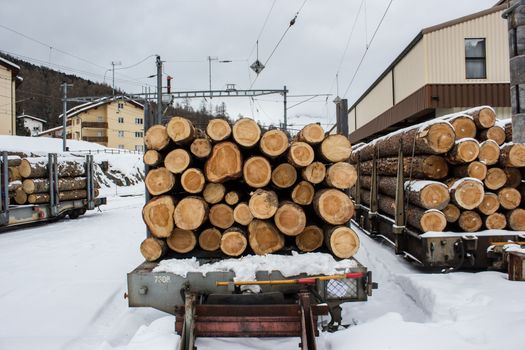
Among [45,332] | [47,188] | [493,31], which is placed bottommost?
[45,332]

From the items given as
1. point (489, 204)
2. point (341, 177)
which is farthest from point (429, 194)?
point (341, 177)

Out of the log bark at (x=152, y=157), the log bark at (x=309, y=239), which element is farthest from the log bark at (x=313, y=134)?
the log bark at (x=152, y=157)

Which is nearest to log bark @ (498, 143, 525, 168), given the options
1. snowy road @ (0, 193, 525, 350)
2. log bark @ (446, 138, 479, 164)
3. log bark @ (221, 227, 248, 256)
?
log bark @ (446, 138, 479, 164)

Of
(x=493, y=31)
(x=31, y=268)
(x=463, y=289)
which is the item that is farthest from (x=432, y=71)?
(x=31, y=268)

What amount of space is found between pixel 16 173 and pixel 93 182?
3066 mm

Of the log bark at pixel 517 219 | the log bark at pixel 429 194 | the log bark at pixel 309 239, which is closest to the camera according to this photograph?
the log bark at pixel 309 239

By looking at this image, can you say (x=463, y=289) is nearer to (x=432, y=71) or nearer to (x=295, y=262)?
(x=295, y=262)

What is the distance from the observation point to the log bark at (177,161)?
454cm

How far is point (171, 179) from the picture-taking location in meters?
4.62

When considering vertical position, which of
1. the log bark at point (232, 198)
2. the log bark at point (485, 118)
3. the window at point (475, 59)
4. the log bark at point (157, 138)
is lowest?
the log bark at point (232, 198)

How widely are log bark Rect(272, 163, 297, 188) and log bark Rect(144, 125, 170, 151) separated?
4.50 ft

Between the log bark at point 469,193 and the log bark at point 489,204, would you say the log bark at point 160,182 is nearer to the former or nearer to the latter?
the log bark at point 469,193

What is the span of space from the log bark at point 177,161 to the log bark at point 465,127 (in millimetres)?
4643

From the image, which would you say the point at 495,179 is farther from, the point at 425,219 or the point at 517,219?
the point at 425,219
